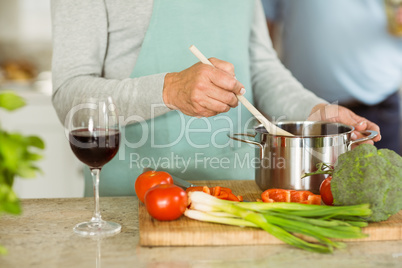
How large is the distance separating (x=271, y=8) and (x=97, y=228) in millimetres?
2327

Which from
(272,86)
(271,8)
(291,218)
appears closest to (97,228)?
(291,218)

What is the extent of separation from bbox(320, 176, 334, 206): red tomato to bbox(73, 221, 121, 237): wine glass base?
47 centimetres

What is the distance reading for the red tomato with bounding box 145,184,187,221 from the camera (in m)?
1.07

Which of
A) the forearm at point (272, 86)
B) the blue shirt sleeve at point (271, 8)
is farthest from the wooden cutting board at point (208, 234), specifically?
the blue shirt sleeve at point (271, 8)

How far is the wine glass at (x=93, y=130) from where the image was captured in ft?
3.47

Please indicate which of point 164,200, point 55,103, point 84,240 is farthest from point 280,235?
point 55,103

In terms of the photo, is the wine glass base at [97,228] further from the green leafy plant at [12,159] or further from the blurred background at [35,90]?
the blurred background at [35,90]

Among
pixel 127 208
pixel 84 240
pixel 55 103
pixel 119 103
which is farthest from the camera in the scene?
pixel 55 103

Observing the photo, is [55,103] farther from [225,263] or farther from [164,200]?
[225,263]

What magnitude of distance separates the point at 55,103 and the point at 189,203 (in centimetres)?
65

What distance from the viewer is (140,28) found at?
163 centimetres

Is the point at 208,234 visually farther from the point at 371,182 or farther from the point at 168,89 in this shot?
the point at 168,89

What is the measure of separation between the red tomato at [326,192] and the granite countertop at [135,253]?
0.16 m

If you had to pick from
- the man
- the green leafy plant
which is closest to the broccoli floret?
the green leafy plant
